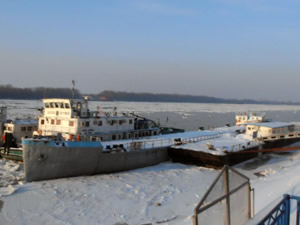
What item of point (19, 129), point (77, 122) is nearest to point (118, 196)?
point (77, 122)

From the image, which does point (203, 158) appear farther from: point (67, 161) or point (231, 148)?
point (67, 161)

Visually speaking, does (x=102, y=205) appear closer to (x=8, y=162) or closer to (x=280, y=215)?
(x=280, y=215)

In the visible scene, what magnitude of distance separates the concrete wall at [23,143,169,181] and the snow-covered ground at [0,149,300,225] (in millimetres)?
692

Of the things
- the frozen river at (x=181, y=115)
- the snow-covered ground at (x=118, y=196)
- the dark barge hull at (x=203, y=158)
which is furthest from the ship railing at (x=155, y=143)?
the frozen river at (x=181, y=115)

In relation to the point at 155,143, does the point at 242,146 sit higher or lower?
lower

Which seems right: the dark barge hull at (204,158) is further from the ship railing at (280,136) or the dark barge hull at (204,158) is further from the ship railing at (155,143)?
the ship railing at (280,136)

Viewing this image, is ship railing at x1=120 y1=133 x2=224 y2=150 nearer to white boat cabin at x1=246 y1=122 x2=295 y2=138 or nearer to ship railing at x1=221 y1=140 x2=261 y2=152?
ship railing at x1=221 y1=140 x2=261 y2=152

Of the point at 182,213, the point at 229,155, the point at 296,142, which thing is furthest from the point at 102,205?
the point at 296,142

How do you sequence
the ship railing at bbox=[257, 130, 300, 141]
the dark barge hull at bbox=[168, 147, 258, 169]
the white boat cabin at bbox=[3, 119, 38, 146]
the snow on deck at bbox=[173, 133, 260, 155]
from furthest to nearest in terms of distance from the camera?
the ship railing at bbox=[257, 130, 300, 141] < the white boat cabin at bbox=[3, 119, 38, 146] < the snow on deck at bbox=[173, 133, 260, 155] < the dark barge hull at bbox=[168, 147, 258, 169]

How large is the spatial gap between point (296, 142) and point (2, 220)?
3761 centimetres

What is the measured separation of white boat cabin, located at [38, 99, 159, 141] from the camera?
25.6 metres

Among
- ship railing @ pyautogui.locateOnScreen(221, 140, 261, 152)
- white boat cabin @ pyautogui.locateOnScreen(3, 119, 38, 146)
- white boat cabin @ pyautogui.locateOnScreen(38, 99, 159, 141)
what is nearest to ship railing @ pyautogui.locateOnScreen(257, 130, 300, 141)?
ship railing @ pyautogui.locateOnScreen(221, 140, 261, 152)

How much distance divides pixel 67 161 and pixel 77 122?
18.1 ft

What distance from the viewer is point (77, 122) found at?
83.5 ft
